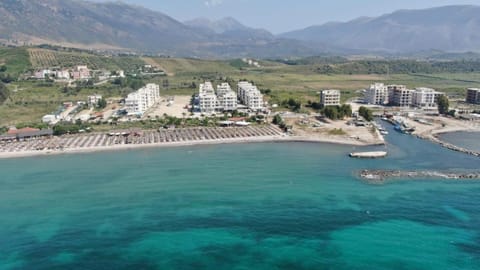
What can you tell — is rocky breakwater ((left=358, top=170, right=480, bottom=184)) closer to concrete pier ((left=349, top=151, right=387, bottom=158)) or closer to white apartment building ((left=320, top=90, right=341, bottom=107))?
concrete pier ((left=349, top=151, right=387, bottom=158))

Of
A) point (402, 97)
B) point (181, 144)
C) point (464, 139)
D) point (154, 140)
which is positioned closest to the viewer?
point (181, 144)

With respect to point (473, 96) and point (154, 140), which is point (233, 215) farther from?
point (473, 96)

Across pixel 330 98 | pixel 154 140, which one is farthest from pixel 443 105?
pixel 154 140

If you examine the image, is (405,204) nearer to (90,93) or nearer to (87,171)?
(87,171)

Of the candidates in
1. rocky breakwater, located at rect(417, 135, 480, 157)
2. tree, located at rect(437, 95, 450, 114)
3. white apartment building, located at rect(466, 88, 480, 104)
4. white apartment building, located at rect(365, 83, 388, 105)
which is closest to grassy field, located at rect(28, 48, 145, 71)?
white apartment building, located at rect(365, 83, 388, 105)

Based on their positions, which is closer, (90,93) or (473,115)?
(473,115)

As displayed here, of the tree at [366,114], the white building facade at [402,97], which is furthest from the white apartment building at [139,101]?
the white building facade at [402,97]

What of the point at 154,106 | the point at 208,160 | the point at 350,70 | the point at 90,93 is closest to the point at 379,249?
the point at 208,160
